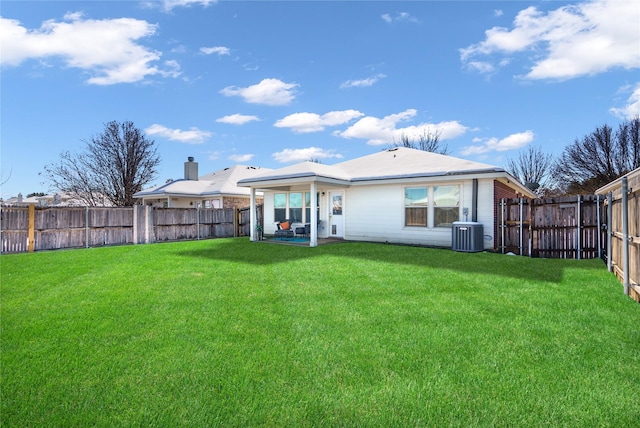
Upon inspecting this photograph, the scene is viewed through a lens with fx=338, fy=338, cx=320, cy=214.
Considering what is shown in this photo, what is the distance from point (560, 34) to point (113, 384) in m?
16.7

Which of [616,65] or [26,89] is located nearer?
[26,89]

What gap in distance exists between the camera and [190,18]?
12.2m

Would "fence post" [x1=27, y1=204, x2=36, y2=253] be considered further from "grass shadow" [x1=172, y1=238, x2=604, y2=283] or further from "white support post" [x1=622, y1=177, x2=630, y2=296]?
"white support post" [x1=622, y1=177, x2=630, y2=296]

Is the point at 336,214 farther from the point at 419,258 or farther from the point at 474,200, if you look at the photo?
the point at 419,258

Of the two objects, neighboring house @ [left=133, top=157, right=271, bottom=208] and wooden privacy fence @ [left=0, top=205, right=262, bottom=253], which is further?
neighboring house @ [left=133, top=157, right=271, bottom=208]

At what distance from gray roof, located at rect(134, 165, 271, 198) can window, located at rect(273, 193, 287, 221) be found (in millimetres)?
5097

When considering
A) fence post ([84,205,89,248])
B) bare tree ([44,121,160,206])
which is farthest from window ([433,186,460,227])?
bare tree ([44,121,160,206])

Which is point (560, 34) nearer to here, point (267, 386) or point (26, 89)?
point (267, 386)

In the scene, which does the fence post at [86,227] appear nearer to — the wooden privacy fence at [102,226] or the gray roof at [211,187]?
the wooden privacy fence at [102,226]

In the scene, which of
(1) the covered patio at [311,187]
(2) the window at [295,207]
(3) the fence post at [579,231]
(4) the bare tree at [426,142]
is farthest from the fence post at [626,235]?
(4) the bare tree at [426,142]

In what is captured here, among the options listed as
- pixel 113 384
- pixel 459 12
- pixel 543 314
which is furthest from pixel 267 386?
pixel 459 12

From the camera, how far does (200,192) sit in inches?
889

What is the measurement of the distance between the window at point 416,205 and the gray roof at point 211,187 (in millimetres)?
12339

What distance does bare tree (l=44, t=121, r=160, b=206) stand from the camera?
2491cm
